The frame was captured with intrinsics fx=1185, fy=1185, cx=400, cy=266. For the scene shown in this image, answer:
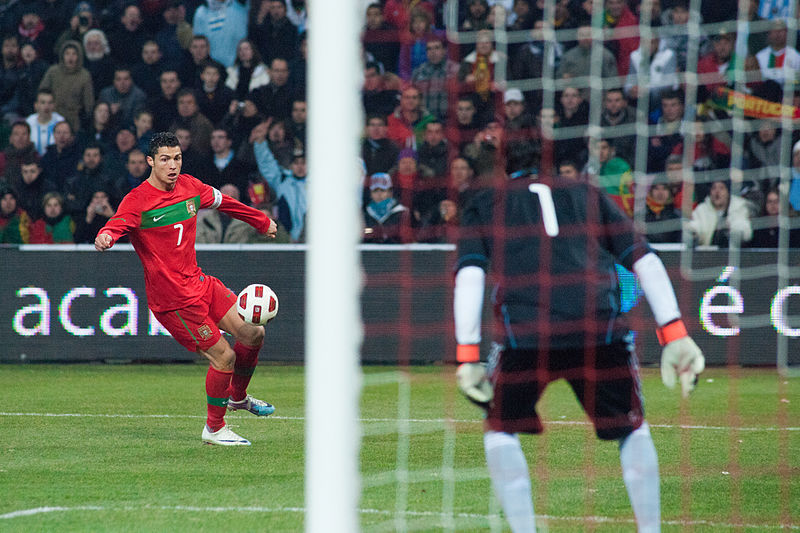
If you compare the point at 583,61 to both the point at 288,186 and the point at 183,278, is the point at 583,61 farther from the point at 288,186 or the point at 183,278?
the point at 183,278

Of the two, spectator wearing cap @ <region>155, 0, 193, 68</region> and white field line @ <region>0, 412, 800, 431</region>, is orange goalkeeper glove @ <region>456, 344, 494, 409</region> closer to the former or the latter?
white field line @ <region>0, 412, 800, 431</region>

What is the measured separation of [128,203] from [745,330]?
6540 millimetres

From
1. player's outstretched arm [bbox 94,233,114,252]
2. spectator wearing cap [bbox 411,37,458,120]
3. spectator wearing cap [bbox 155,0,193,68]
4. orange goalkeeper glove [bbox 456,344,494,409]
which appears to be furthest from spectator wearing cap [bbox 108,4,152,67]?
orange goalkeeper glove [bbox 456,344,494,409]

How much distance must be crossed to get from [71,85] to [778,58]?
8.28 m

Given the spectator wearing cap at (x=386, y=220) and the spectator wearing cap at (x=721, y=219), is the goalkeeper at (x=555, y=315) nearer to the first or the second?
the spectator wearing cap at (x=386, y=220)

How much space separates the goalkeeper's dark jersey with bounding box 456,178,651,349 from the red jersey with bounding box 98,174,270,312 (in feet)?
11.6

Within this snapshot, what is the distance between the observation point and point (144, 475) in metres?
6.46

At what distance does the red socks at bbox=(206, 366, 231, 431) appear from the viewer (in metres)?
7.48

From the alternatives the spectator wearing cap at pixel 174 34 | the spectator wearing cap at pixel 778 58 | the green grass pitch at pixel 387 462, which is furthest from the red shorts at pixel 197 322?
the spectator wearing cap at pixel 174 34

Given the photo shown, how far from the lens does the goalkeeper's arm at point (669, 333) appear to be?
14.3ft

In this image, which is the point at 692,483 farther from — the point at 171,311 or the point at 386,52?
the point at 386,52

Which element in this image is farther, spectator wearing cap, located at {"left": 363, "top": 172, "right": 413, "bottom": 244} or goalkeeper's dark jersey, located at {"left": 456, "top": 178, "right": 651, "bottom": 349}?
spectator wearing cap, located at {"left": 363, "top": 172, "right": 413, "bottom": 244}

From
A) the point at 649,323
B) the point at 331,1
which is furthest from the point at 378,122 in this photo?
the point at 331,1

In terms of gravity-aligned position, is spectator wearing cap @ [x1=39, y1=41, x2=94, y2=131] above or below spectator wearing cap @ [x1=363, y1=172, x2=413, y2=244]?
above
